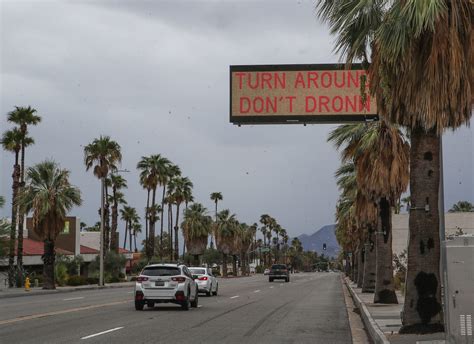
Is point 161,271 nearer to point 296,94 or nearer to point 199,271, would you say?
point 296,94

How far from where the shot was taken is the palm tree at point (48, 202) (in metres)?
45.3

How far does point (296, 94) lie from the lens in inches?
749

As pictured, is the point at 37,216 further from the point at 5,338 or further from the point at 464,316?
the point at 464,316

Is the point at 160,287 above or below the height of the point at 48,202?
below

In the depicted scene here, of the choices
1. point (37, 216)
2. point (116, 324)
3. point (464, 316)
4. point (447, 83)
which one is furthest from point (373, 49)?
point (37, 216)

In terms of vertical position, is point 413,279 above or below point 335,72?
below

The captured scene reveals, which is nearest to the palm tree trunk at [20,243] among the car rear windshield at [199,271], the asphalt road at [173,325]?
the car rear windshield at [199,271]

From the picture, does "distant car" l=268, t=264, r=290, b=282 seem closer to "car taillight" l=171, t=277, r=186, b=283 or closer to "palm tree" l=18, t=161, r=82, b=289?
"palm tree" l=18, t=161, r=82, b=289

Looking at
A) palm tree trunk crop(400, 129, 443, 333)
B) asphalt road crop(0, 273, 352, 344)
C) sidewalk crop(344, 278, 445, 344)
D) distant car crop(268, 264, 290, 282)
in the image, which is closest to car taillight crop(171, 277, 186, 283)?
asphalt road crop(0, 273, 352, 344)

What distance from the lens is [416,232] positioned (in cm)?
1444

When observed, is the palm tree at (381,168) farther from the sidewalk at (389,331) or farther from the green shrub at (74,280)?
the green shrub at (74,280)

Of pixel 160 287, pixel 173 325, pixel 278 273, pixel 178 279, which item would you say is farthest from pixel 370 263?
pixel 278 273

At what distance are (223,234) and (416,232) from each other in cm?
9147

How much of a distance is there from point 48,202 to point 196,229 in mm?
47061
